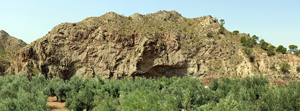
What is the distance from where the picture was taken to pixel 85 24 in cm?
5797

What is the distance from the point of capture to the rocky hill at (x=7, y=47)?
66.9 meters

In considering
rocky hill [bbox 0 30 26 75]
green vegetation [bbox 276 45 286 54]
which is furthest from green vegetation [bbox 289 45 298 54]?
rocky hill [bbox 0 30 26 75]

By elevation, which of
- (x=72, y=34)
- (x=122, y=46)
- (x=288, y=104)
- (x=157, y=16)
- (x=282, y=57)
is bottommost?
(x=288, y=104)

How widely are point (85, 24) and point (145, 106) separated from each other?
167 feet

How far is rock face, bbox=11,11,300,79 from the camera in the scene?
5031cm

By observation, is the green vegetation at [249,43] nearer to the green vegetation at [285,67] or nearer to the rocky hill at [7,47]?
the green vegetation at [285,67]

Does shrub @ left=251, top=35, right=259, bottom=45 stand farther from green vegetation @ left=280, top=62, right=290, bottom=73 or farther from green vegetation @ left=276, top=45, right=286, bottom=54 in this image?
green vegetation @ left=280, top=62, right=290, bottom=73

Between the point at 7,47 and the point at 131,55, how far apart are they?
61.3 meters

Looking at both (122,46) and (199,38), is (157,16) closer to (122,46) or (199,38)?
(199,38)

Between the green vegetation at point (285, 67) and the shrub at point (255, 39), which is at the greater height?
the shrub at point (255, 39)

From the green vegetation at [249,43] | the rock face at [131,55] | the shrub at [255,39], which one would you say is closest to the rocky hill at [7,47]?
the rock face at [131,55]

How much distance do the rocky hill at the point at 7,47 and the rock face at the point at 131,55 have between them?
74.1ft

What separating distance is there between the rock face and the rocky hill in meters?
22.6

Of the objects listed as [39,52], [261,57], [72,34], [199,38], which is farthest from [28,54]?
[261,57]
